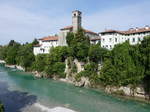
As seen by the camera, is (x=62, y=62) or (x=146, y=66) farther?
(x=62, y=62)

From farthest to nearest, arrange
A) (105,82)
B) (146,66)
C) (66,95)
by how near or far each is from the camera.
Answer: (105,82)
(66,95)
(146,66)

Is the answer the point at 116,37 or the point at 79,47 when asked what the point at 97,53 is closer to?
the point at 79,47

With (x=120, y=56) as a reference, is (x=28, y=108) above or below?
below

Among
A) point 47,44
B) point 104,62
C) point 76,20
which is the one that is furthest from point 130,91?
point 47,44

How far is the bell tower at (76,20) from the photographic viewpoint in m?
50.2

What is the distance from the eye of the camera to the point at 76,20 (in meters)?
50.2

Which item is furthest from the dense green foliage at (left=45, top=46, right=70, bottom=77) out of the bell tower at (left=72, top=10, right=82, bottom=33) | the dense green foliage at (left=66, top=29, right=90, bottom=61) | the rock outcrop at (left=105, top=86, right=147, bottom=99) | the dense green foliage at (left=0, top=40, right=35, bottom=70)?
the rock outcrop at (left=105, top=86, right=147, bottom=99)

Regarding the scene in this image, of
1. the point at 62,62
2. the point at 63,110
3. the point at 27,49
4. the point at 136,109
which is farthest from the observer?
the point at 27,49

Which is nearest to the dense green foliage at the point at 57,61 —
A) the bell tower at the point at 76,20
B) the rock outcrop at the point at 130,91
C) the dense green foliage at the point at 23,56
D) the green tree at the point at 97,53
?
the green tree at the point at 97,53

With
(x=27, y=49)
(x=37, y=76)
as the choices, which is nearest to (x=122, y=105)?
(x=37, y=76)

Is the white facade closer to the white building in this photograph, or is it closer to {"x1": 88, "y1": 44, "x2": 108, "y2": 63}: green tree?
the white building

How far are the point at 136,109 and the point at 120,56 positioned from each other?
11023 millimetres

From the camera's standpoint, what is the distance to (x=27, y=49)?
65562 mm

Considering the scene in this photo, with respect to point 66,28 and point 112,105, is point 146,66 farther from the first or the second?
point 66,28
